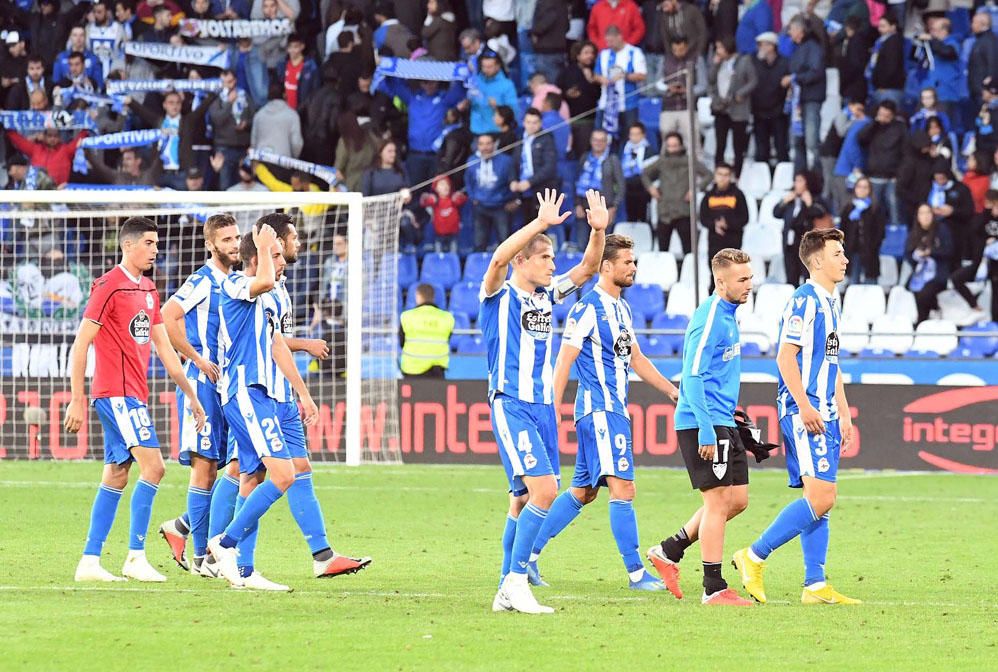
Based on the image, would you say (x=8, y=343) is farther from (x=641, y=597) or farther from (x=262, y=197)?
(x=641, y=597)

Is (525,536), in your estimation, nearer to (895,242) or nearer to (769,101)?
(895,242)

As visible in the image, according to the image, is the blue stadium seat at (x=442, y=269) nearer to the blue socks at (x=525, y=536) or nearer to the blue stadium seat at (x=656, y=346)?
the blue stadium seat at (x=656, y=346)

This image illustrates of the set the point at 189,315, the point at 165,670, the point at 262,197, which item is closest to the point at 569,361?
the point at 189,315

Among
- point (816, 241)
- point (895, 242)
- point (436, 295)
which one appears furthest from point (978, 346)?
point (816, 241)

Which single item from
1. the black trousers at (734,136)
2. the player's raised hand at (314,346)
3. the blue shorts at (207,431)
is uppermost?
the black trousers at (734,136)

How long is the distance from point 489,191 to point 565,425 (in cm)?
490

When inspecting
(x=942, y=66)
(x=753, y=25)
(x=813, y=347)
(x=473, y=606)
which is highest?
(x=753, y=25)

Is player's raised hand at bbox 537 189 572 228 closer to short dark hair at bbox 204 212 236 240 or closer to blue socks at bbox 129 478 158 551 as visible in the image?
short dark hair at bbox 204 212 236 240

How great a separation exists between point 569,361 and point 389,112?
1481 cm

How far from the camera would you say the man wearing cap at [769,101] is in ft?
70.5

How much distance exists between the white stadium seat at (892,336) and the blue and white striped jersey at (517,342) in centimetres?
1088

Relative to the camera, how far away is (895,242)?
20750 mm

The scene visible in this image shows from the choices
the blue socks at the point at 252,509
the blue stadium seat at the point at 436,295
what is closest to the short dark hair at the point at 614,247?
the blue socks at the point at 252,509

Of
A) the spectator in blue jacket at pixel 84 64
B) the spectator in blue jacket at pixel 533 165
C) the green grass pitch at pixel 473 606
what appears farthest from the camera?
the spectator in blue jacket at pixel 84 64
